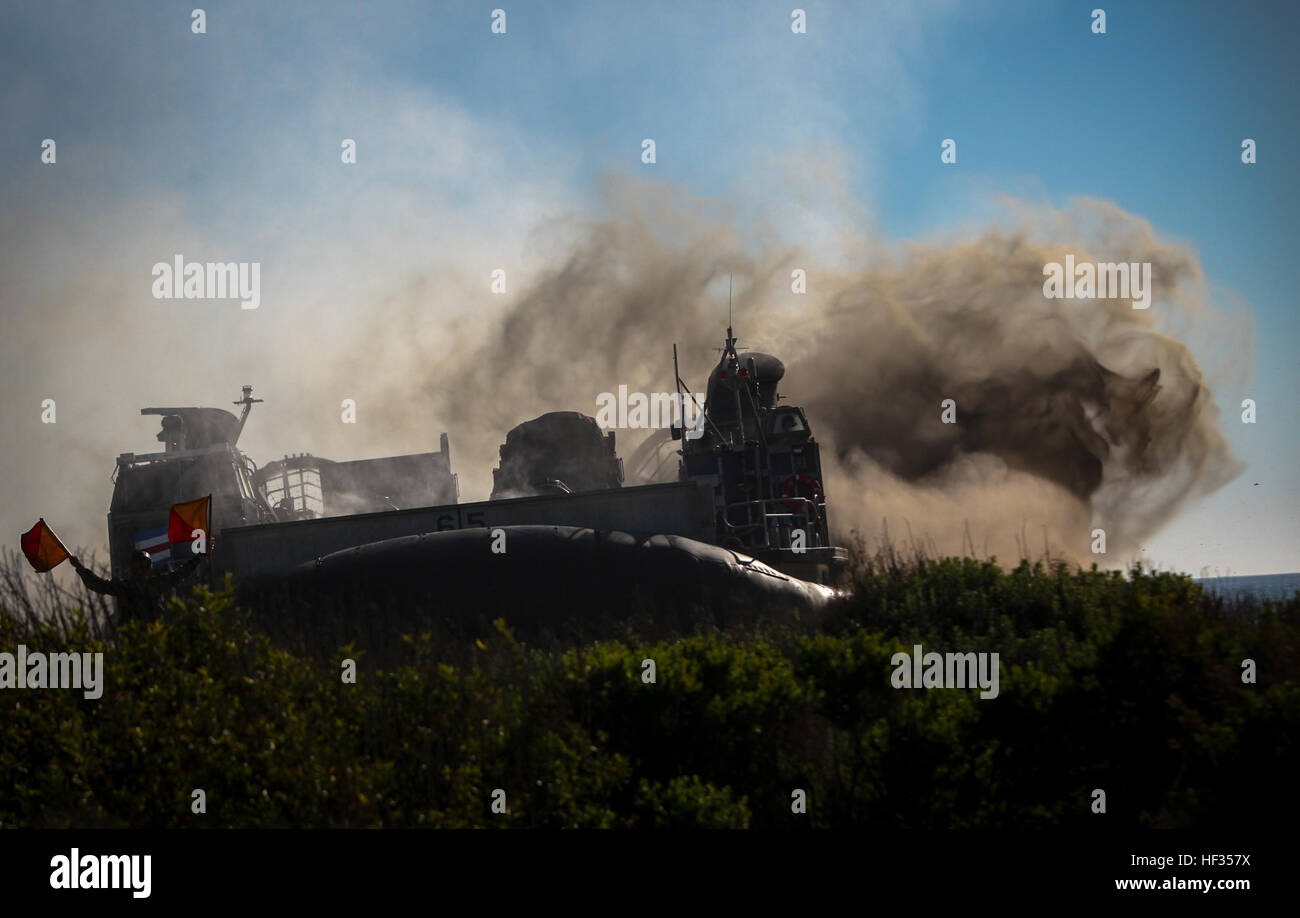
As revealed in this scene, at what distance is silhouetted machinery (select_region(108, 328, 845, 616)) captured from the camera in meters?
20.5

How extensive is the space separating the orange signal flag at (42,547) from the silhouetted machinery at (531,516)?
4183 mm

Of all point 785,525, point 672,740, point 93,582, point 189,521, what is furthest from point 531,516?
point 672,740

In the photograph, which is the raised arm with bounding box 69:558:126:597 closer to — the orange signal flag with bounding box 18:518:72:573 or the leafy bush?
the orange signal flag with bounding box 18:518:72:573

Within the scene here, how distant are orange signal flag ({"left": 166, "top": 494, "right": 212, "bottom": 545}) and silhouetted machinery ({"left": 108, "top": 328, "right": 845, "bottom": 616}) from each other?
10.7 feet

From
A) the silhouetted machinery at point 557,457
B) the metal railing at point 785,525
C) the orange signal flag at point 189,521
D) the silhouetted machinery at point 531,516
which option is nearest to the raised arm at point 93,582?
the orange signal flag at point 189,521

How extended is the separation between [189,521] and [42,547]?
6.71 feet

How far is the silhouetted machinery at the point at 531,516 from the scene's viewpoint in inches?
806

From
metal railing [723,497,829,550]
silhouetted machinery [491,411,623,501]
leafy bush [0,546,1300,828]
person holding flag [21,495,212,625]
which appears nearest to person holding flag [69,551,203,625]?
person holding flag [21,495,212,625]

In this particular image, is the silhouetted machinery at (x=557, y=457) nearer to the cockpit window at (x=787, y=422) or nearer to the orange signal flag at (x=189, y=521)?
the cockpit window at (x=787, y=422)

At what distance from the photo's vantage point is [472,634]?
1972cm

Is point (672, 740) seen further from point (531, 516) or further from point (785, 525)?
point (785, 525)

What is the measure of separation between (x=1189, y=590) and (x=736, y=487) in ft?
55.4
